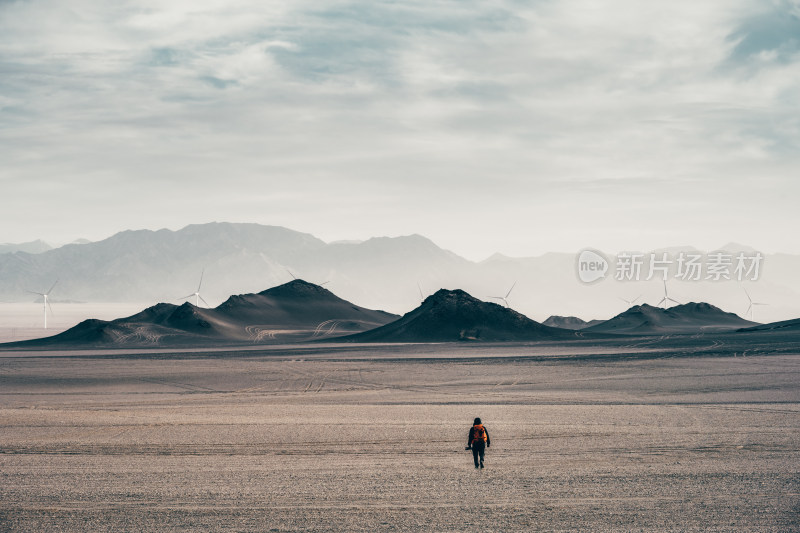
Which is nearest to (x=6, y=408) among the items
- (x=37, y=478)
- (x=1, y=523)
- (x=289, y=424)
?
(x=289, y=424)

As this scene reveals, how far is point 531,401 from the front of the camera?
43969mm

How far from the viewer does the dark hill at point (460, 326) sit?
→ 14000 centimetres

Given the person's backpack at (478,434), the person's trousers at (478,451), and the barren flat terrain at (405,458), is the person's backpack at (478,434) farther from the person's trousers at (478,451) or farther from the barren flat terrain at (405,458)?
the barren flat terrain at (405,458)

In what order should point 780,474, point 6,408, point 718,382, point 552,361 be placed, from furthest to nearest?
point 552,361 → point 718,382 → point 6,408 → point 780,474

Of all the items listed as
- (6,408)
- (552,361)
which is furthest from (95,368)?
(552,361)

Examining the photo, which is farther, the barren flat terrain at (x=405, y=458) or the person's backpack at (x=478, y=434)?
the person's backpack at (x=478, y=434)

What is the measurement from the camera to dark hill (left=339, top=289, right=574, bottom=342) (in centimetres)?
14000

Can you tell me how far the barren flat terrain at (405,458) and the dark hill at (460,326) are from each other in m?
85.4

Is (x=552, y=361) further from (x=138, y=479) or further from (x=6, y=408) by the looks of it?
(x=138, y=479)

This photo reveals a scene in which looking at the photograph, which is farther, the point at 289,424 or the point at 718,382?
the point at 718,382

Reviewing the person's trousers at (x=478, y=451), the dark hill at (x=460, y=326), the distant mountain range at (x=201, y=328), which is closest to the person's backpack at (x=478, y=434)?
the person's trousers at (x=478, y=451)

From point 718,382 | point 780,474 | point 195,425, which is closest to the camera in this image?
point 780,474

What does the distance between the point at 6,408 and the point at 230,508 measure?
2849 centimetres

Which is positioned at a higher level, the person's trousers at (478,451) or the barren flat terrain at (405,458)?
→ the person's trousers at (478,451)
